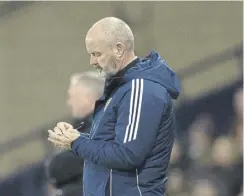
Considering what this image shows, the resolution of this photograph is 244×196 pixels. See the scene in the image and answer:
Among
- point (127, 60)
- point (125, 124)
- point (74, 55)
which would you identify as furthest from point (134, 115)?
point (74, 55)

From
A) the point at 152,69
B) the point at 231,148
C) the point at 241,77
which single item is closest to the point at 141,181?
the point at 152,69

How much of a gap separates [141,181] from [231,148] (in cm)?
351

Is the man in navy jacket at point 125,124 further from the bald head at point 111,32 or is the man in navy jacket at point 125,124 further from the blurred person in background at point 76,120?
the blurred person in background at point 76,120

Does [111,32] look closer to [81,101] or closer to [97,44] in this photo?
[97,44]

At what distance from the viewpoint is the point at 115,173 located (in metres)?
3.16

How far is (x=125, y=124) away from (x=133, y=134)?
0.05m

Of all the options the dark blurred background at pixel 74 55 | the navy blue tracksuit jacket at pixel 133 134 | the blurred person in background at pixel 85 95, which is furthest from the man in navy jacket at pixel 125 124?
the dark blurred background at pixel 74 55

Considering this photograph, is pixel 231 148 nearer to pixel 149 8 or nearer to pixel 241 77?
pixel 241 77

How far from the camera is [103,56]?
3137 mm

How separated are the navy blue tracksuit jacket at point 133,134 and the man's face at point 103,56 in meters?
0.05

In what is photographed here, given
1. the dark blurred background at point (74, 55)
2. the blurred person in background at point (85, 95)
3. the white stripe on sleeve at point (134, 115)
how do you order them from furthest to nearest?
the dark blurred background at point (74, 55), the blurred person in background at point (85, 95), the white stripe on sleeve at point (134, 115)

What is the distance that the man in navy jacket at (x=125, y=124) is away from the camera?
3.07 meters

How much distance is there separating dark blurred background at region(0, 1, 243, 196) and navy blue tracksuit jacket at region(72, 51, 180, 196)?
15.7ft

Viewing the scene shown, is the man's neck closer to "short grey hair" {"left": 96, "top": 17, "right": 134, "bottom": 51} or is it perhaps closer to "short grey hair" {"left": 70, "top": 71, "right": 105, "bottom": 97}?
"short grey hair" {"left": 96, "top": 17, "right": 134, "bottom": 51}
